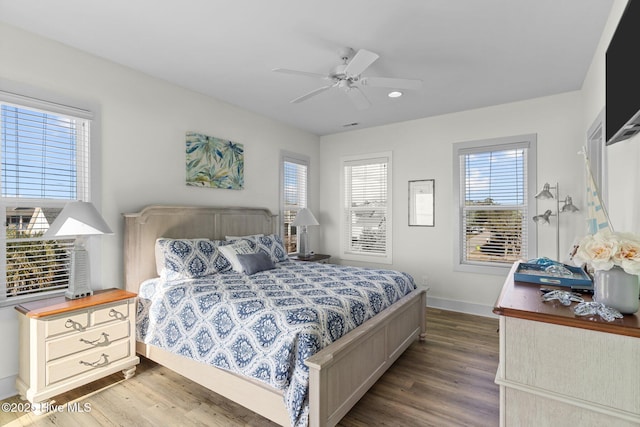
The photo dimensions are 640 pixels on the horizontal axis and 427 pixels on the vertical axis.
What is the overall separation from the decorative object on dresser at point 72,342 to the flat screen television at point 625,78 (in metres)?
3.43

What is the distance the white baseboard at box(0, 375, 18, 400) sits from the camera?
236 centimetres

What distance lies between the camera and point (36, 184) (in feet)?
8.39

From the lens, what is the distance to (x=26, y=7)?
221 cm

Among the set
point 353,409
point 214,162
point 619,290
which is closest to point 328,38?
point 214,162

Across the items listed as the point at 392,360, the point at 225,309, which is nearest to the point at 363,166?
the point at 392,360

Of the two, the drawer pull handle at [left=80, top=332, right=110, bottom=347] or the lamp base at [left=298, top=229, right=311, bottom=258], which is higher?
the lamp base at [left=298, top=229, right=311, bottom=258]

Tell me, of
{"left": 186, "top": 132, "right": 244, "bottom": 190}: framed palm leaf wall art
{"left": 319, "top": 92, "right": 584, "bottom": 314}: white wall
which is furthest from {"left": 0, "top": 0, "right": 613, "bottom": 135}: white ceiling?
{"left": 186, "top": 132, "right": 244, "bottom": 190}: framed palm leaf wall art

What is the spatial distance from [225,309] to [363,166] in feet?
12.1

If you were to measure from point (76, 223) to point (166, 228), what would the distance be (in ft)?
2.92

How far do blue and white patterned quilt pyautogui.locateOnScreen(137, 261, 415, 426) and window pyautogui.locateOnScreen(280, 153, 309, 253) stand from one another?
6.17ft

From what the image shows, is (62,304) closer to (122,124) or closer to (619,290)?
(122,124)

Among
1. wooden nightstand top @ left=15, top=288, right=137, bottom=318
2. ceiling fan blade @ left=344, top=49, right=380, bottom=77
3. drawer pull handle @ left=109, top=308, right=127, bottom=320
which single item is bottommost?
drawer pull handle @ left=109, top=308, right=127, bottom=320

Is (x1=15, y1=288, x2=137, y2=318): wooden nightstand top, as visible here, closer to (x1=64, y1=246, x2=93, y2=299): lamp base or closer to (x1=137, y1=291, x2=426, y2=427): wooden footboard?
(x1=64, y1=246, x2=93, y2=299): lamp base

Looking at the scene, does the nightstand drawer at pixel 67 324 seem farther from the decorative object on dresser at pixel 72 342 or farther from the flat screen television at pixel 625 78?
the flat screen television at pixel 625 78
